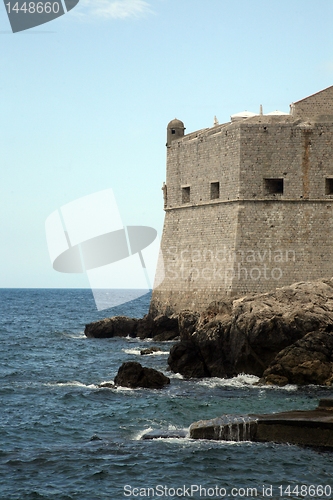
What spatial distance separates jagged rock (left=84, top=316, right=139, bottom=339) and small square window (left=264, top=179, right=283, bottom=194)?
936 cm

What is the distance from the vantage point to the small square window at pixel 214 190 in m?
29.1

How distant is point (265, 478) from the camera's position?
12906 millimetres

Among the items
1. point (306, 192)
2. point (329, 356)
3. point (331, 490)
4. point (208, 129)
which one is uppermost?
point (208, 129)

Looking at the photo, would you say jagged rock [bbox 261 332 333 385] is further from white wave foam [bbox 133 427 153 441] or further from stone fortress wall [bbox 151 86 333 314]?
stone fortress wall [bbox 151 86 333 314]

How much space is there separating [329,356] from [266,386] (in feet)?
5.97

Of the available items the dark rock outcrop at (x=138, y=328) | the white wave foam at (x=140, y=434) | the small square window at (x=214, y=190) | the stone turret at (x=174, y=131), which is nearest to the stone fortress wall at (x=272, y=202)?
the small square window at (x=214, y=190)

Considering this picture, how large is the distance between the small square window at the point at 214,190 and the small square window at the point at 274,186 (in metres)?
2.14

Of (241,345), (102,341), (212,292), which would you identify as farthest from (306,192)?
(102,341)

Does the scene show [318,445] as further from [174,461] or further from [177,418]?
[177,418]

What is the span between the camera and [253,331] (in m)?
21.5

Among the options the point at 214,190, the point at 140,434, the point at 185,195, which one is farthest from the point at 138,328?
the point at 140,434

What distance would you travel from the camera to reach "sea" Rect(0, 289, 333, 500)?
1261cm

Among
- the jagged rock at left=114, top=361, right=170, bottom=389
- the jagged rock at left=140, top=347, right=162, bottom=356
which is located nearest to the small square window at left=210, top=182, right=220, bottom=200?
the jagged rock at left=140, top=347, right=162, bottom=356

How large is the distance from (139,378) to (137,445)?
19.9 feet
